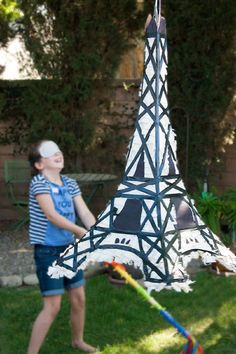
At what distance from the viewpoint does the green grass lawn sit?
13.6 ft

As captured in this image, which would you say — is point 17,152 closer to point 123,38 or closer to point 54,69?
point 54,69

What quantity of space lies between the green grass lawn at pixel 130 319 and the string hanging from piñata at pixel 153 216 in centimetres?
168

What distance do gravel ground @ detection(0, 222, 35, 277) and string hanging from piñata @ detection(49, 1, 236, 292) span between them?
347 centimetres

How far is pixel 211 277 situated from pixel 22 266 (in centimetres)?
172

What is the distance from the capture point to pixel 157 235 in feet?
7.75

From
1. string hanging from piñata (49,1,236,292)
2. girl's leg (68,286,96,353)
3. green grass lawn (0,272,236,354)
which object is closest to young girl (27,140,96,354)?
girl's leg (68,286,96,353)

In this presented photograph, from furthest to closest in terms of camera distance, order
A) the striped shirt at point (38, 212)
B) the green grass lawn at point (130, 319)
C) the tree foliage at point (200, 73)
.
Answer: the tree foliage at point (200, 73) < the green grass lawn at point (130, 319) < the striped shirt at point (38, 212)

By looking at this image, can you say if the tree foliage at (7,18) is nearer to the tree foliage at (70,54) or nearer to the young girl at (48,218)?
the tree foliage at (70,54)

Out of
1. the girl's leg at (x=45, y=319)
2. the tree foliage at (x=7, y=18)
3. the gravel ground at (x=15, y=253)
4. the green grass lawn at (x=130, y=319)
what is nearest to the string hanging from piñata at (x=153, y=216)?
the girl's leg at (x=45, y=319)

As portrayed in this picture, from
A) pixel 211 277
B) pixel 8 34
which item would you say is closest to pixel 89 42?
pixel 8 34

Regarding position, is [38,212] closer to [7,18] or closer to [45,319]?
[45,319]

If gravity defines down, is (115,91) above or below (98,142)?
above

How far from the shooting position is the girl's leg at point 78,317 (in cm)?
386

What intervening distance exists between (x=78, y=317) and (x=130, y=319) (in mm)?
747
